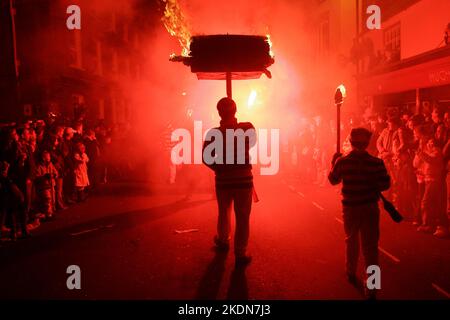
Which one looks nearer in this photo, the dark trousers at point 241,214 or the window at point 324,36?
the dark trousers at point 241,214

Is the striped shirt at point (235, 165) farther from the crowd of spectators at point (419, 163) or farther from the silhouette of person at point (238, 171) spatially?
the crowd of spectators at point (419, 163)

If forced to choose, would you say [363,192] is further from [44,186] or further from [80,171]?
[80,171]

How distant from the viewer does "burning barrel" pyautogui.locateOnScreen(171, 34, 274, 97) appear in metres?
6.12

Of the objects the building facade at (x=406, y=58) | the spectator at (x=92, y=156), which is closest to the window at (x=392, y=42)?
the building facade at (x=406, y=58)

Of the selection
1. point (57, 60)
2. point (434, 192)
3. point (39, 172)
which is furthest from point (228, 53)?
point (57, 60)

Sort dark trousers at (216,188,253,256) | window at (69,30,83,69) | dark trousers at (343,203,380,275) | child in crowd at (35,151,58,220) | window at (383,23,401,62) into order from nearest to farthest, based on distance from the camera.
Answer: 1. dark trousers at (343,203,380,275)
2. dark trousers at (216,188,253,256)
3. child in crowd at (35,151,58,220)
4. window at (383,23,401,62)
5. window at (69,30,83,69)

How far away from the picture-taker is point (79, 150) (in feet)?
32.6

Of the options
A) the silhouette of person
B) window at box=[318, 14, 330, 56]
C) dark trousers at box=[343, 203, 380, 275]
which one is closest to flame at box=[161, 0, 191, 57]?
the silhouette of person

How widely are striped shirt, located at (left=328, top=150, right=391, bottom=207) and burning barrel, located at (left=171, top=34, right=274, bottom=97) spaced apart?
7.46ft

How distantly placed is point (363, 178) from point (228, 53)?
2.63 m

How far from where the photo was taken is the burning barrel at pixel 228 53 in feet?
20.1

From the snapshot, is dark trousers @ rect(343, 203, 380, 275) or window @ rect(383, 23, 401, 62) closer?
dark trousers @ rect(343, 203, 380, 275)

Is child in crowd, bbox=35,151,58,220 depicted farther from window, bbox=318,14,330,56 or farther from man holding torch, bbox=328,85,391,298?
window, bbox=318,14,330,56
